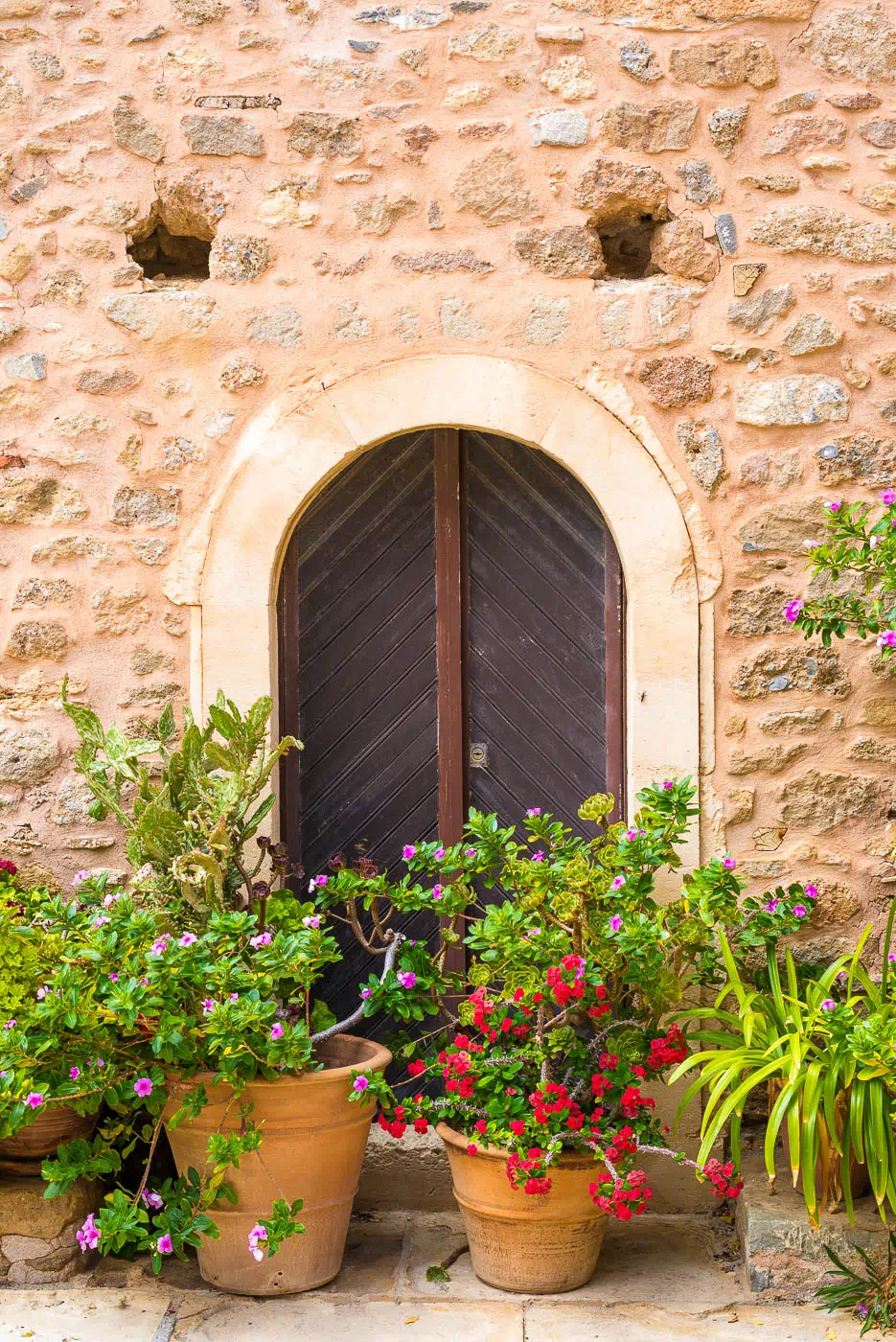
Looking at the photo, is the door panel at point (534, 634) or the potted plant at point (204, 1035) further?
the door panel at point (534, 634)

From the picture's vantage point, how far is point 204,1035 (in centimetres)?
292

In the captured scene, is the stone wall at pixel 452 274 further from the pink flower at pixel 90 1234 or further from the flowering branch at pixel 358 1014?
the pink flower at pixel 90 1234

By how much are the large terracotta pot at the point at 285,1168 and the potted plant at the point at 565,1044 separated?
0.48 ft

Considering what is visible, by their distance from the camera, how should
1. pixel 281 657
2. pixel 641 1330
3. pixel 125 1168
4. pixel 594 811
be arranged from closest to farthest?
pixel 641 1330 → pixel 594 811 → pixel 125 1168 → pixel 281 657

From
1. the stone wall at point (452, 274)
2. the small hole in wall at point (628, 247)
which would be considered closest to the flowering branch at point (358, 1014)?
the stone wall at point (452, 274)

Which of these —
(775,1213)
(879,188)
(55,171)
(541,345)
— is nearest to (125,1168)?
(775,1213)

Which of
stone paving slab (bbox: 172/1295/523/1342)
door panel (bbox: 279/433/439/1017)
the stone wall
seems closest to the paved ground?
stone paving slab (bbox: 172/1295/523/1342)

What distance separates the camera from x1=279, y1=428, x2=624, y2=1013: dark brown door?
3.71m

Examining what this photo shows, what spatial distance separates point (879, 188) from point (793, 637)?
4.24 feet

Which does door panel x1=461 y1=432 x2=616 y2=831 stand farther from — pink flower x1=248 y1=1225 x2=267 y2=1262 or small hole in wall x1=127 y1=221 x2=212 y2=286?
pink flower x1=248 y1=1225 x2=267 y2=1262

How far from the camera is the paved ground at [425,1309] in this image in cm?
284

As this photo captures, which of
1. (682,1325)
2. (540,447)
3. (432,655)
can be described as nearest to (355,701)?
(432,655)

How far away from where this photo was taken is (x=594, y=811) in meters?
3.20

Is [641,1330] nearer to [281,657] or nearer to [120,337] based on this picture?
[281,657]
